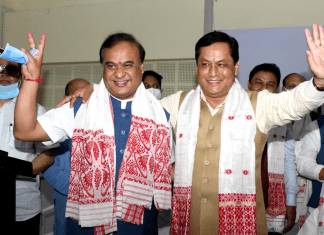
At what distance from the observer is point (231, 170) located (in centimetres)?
196

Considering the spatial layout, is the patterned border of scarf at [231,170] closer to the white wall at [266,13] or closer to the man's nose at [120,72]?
the man's nose at [120,72]

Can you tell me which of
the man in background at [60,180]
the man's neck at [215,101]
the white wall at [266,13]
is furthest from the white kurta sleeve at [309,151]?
the white wall at [266,13]

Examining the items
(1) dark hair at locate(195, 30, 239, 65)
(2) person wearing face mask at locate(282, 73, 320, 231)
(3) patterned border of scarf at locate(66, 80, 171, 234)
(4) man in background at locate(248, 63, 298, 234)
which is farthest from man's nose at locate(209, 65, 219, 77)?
(2) person wearing face mask at locate(282, 73, 320, 231)

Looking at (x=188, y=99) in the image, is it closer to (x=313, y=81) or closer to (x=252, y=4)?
(x=313, y=81)

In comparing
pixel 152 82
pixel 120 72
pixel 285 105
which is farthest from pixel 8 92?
pixel 152 82

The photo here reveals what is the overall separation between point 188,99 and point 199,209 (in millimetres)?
751

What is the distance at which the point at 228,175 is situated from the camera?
196cm

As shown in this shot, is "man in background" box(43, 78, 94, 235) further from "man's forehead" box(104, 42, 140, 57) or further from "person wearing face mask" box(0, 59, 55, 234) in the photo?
"man's forehead" box(104, 42, 140, 57)

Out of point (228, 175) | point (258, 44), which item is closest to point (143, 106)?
point (228, 175)

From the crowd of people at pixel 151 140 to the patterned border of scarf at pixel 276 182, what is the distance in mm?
530

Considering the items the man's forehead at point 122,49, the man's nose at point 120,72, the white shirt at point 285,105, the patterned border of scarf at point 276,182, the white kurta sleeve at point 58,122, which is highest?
the man's forehead at point 122,49

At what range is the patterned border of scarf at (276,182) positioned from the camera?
9.04 ft

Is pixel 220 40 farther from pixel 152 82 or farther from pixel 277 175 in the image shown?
pixel 152 82

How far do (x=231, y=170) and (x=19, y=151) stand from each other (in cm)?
143
